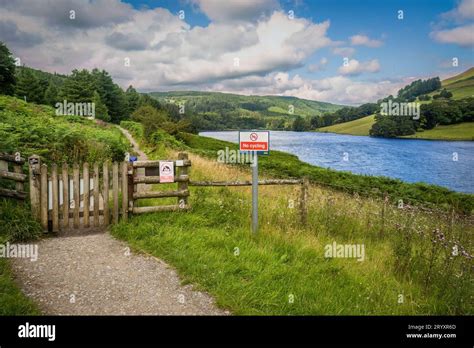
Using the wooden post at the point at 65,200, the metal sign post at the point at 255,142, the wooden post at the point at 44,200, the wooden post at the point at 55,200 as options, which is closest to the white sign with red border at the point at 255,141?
the metal sign post at the point at 255,142

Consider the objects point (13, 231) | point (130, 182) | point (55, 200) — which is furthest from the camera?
point (130, 182)

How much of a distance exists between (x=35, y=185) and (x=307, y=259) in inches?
240

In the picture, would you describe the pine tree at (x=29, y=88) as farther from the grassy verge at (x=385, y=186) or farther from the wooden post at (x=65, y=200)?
the wooden post at (x=65, y=200)

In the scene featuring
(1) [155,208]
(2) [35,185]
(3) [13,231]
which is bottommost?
(3) [13,231]

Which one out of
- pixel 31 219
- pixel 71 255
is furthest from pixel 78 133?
pixel 71 255

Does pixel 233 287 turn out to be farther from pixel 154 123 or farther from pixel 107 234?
pixel 154 123

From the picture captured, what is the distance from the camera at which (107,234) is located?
701cm

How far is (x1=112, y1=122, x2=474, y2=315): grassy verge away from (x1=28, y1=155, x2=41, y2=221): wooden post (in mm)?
1735

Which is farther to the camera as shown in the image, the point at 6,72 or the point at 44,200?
the point at 6,72

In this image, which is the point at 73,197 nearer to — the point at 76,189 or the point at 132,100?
the point at 76,189

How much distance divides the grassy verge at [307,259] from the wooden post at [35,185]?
1.74 m

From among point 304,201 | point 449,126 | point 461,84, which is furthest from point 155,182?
point 461,84

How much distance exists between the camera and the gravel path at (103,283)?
430cm

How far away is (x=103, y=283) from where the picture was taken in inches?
194
